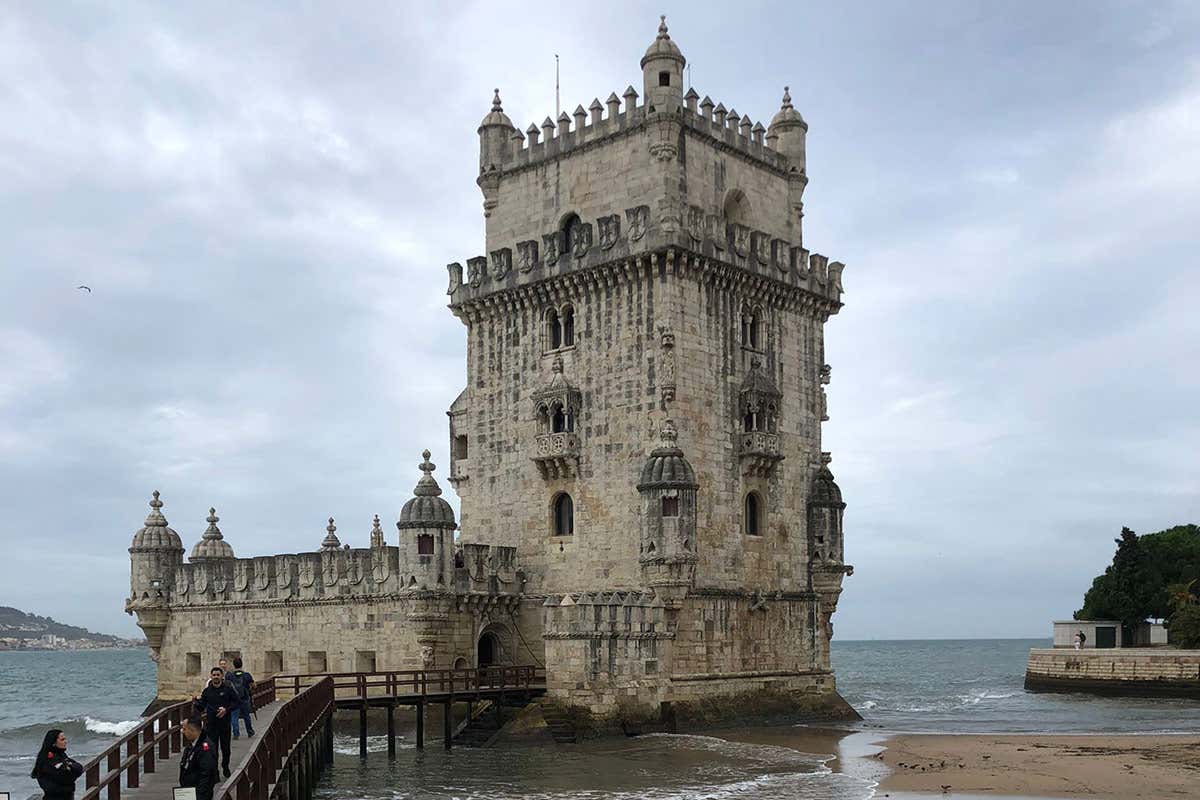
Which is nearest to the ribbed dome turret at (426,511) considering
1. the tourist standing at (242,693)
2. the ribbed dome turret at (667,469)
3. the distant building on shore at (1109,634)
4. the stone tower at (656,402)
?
the stone tower at (656,402)

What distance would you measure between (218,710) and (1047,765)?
2297cm

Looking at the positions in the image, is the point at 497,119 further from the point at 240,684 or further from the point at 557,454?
the point at 240,684

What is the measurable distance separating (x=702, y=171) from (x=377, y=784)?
21.9 metres

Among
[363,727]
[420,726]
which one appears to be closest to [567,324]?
[420,726]

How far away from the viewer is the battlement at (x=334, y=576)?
44469 millimetres

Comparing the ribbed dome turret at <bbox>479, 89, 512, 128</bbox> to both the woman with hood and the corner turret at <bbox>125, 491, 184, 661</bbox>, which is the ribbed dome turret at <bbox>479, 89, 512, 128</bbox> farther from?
the woman with hood

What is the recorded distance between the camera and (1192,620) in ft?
242

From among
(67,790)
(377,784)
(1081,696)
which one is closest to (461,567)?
(377,784)

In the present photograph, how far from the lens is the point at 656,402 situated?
4288 cm

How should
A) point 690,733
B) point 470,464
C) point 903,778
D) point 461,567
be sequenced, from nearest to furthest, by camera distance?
point 903,778 < point 690,733 < point 461,567 < point 470,464

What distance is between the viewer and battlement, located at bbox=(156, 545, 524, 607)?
146ft

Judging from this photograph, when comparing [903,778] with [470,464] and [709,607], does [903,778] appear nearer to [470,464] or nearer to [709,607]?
[709,607]

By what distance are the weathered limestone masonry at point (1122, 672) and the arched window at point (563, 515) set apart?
128 ft

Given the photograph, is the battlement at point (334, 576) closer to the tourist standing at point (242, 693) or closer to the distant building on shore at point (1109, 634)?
the tourist standing at point (242, 693)
